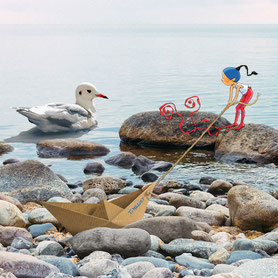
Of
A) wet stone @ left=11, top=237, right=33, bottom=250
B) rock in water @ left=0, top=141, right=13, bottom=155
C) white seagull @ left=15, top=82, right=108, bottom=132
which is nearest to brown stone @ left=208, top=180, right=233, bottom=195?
wet stone @ left=11, top=237, right=33, bottom=250

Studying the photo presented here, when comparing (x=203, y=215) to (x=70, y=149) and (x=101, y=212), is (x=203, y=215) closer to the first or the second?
(x=101, y=212)

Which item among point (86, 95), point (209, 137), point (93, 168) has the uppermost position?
point (86, 95)

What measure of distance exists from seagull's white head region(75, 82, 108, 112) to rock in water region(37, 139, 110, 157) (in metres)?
2.97

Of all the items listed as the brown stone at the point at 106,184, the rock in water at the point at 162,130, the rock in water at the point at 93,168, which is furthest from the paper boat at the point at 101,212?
the rock in water at the point at 162,130

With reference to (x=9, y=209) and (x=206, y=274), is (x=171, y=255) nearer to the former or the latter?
(x=206, y=274)

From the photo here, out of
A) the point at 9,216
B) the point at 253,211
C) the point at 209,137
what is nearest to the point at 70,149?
the point at 209,137

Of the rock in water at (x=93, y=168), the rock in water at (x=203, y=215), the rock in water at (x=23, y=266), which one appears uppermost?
the rock in water at (x=23, y=266)

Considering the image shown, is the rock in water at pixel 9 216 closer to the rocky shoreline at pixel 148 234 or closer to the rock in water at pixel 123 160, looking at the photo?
the rocky shoreline at pixel 148 234

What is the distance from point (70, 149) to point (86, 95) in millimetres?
3323

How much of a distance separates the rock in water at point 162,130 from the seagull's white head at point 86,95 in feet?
6.98

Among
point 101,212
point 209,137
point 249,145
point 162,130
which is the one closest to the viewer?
point 101,212

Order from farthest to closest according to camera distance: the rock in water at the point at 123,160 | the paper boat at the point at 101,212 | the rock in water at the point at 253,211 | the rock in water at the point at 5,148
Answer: the rock in water at the point at 5,148 < the rock in water at the point at 123,160 < the rock in water at the point at 253,211 < the paper boat at the point at 101,212

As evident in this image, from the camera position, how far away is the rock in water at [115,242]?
4.77 m

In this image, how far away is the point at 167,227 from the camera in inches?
214
